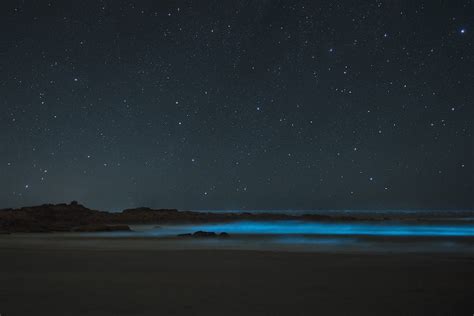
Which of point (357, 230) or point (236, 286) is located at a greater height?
point (357, 230)

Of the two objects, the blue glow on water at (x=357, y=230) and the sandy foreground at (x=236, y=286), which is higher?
the blue glow on water at (x=357, y=230)

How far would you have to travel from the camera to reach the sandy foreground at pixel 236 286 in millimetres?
6535

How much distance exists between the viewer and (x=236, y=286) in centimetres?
840

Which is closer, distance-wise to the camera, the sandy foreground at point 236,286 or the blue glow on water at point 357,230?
the sandy foreground at point 236,286

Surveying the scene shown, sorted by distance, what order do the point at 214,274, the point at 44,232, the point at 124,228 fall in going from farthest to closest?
1. the point at 124,228
2. the point at 44,232
3. the point at 214,274

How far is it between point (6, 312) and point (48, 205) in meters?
37.5

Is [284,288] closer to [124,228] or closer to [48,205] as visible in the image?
[124,228]

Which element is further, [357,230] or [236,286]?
[357,230]

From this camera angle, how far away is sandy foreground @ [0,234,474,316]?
21.4 ft

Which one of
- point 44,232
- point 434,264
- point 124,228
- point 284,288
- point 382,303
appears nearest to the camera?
point 382,303

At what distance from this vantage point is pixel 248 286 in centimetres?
838

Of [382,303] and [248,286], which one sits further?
[248,286]

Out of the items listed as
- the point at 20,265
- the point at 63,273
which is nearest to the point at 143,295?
the point at 63,273

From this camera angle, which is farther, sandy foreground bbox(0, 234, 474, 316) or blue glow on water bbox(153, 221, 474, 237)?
blue glow on water bbox(153, 221, 474, 237)
